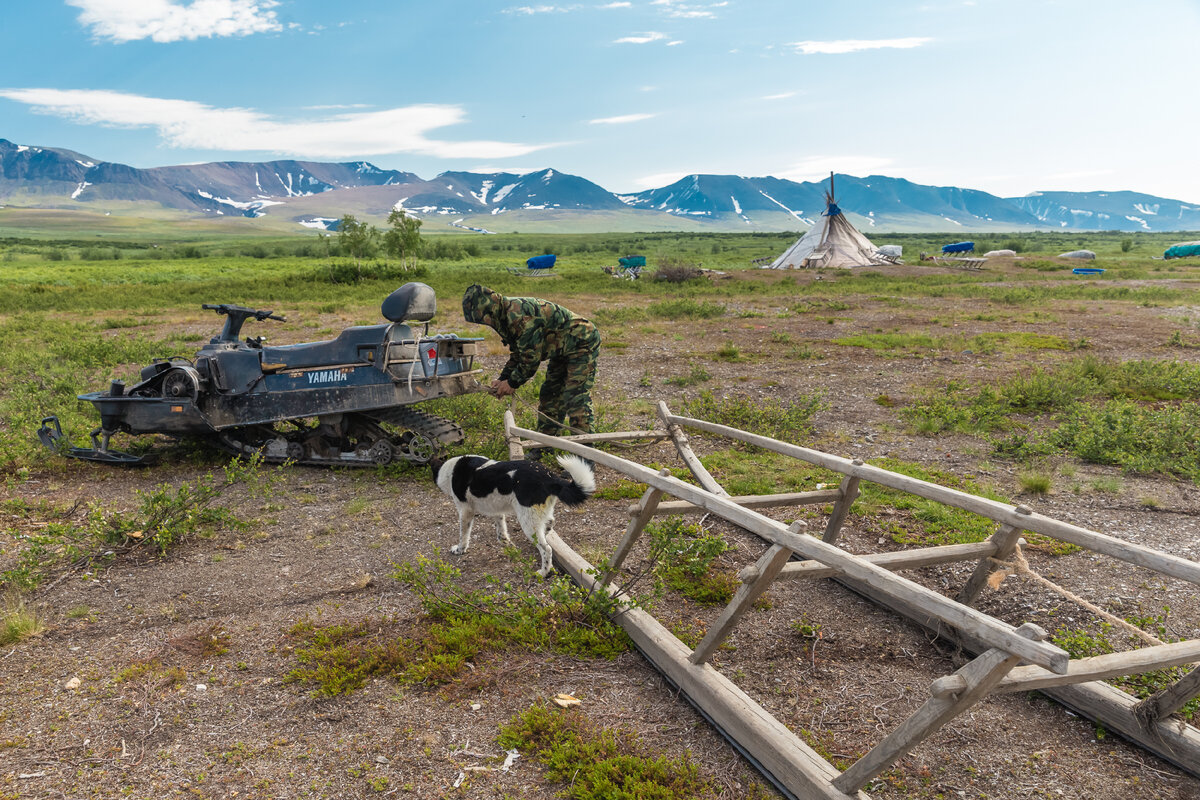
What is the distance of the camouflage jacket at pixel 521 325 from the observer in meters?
7.89


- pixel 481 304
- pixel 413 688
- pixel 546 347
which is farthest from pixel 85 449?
pixel 413 688

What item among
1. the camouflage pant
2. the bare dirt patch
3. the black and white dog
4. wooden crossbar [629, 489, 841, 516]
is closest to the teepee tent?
the camouflage pant

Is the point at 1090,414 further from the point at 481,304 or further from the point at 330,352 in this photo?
the point at 330,352

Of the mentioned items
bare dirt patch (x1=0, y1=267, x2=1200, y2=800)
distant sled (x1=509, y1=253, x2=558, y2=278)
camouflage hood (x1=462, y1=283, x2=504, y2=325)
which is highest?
distant sled (x1=509, y1=253, x2=558, y2=278)

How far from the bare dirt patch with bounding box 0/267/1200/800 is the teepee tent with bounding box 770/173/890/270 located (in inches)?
1494

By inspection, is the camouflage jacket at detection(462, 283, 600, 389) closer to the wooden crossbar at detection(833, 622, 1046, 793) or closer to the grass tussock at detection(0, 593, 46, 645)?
the grass tussock at detection(0, 593, 46, 645)

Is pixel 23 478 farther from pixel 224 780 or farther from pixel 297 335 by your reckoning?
pixel 297 335

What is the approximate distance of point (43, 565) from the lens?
5.62 metres

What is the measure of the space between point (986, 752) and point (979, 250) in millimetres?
74973

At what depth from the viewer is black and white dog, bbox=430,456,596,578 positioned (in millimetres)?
4938

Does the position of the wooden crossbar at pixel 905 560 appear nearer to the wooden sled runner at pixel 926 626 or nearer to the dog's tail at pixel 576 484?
the wooden sled runner at pixel 926 626

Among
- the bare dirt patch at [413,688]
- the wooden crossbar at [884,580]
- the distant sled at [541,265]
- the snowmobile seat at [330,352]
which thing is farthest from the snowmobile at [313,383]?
the distant sled at [541,265]

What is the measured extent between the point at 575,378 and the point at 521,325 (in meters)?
0.98

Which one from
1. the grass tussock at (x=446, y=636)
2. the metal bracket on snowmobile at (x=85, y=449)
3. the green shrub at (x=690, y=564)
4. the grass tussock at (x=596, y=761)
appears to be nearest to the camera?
the grass tussock at (x=596, y=761)
